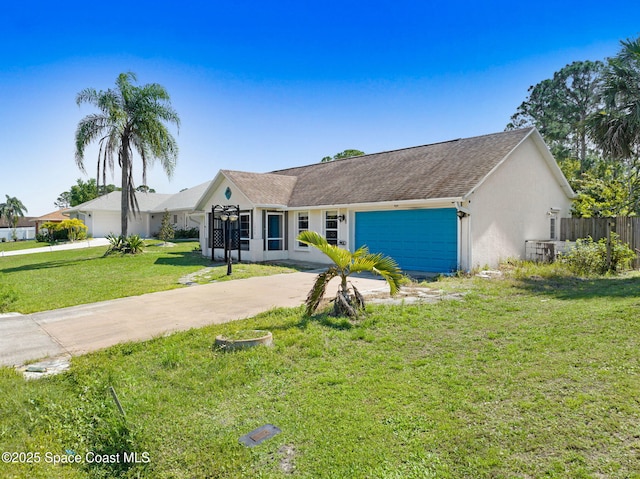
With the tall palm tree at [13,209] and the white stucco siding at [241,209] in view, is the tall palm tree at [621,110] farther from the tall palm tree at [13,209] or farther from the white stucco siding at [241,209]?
the tall palm tree at [13,209]

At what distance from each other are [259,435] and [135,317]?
6213 mm

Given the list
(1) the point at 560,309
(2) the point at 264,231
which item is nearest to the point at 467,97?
(2) the point at 264,231

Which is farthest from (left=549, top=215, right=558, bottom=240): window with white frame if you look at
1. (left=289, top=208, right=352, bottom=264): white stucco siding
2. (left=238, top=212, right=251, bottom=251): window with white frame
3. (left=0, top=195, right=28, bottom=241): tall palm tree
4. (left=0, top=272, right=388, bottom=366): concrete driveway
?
(left=0, top=195, right=28, bottom=241): tall palm tree

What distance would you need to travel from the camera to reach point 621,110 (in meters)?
14.9

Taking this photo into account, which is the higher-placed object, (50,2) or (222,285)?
(50,2)

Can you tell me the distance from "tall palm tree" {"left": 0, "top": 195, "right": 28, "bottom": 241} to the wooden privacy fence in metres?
71.6

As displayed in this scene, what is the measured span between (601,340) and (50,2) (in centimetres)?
1561

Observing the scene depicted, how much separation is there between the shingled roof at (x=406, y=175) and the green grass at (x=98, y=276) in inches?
187

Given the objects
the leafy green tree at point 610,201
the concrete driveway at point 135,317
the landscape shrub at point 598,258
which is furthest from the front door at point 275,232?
the leafy green tree at point 610,201

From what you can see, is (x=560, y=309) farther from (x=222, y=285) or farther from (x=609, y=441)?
(x=222, y=285)

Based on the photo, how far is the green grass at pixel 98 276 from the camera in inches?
464

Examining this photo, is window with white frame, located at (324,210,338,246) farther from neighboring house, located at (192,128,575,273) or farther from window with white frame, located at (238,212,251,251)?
window with white frame, located at (238,212,251,251)

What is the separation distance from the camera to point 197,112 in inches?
822

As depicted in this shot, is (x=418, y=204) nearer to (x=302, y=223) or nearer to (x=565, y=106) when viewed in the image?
(x=302, y=223)
